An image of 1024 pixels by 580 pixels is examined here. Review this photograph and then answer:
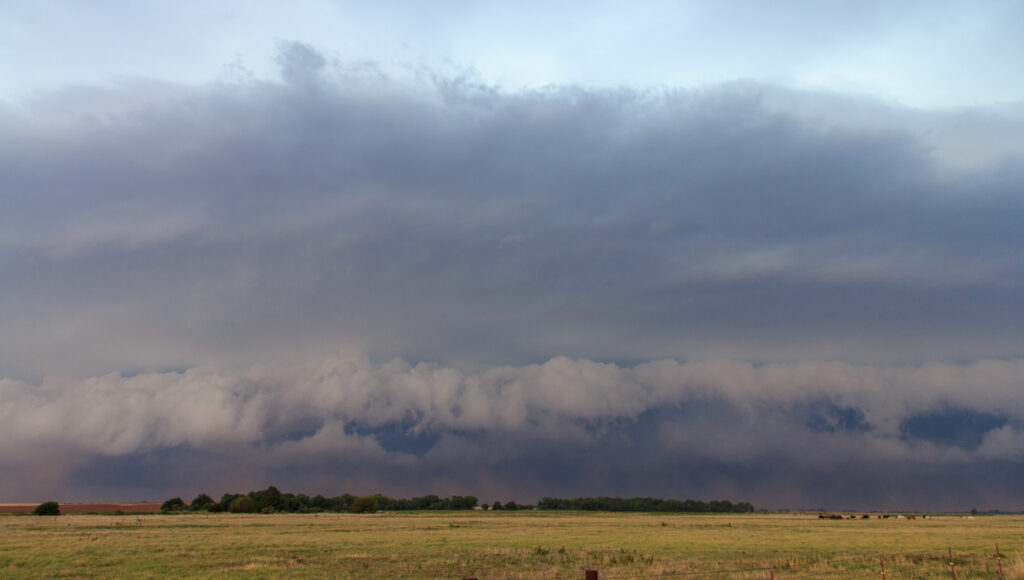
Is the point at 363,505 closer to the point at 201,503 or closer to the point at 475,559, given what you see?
the point at 201,503

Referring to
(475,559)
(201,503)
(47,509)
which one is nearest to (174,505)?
(201,503)

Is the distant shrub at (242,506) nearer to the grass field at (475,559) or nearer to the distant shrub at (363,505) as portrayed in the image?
the distant shrub at (363,505)

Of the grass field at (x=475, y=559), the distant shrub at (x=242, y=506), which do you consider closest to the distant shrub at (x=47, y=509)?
the distant shrub at (x=242, y=506)

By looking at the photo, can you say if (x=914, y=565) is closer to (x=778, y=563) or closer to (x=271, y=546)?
(x=778, y=563)

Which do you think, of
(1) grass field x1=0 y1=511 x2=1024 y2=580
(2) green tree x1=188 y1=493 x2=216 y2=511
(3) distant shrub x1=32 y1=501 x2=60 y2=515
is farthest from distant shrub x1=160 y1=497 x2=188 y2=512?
(1) grass field x1=0 y1=511 x2=1024 y2=580

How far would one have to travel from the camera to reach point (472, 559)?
4022 centimetres

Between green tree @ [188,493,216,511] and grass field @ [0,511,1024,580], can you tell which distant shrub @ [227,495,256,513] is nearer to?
green tree @ [188,493,216,511]

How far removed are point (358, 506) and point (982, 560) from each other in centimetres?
15890

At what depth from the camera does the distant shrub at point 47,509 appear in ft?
490

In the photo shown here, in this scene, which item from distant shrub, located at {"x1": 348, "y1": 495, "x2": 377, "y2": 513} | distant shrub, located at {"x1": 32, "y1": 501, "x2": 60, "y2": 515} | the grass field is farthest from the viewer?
Result: distant shrub, located at {"x1": 348, "y1": 495, "x2": 377, "y2": 513}

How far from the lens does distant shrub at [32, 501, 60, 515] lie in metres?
149

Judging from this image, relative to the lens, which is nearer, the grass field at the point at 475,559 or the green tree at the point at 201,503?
the grass field at the point at 475,559

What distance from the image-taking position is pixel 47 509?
496ft

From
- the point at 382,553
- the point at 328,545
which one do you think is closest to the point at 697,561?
the point at 382,553
